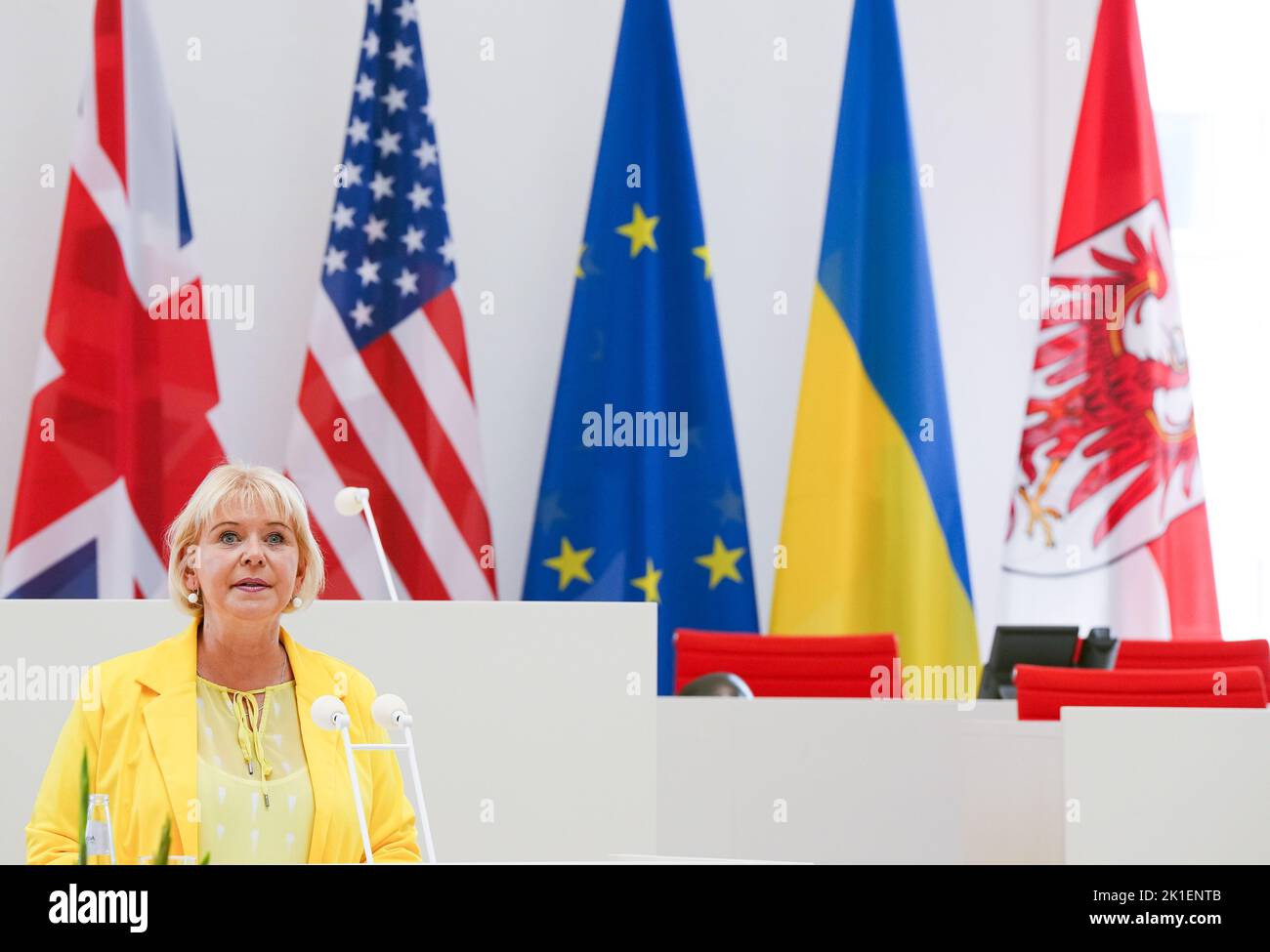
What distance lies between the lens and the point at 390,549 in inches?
237

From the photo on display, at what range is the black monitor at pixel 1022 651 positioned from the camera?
5.04m

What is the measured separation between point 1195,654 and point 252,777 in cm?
371

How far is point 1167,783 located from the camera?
3750 millimetres

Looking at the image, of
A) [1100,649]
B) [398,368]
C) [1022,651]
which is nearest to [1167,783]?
[1100,649]

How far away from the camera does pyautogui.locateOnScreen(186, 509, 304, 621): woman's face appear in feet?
7.84

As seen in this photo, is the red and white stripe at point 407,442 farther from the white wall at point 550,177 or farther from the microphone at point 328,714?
the microphone at point 328,714

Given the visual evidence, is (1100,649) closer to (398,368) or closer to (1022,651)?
(1022,651)

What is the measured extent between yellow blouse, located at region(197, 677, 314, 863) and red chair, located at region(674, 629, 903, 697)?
2.34m

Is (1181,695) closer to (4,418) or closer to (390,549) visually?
(390,549)

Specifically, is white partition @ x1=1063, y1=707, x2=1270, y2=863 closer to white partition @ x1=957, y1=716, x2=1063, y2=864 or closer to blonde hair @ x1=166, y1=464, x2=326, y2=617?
white partition @ x1=957, y1=716, x2=1063, y2=864
